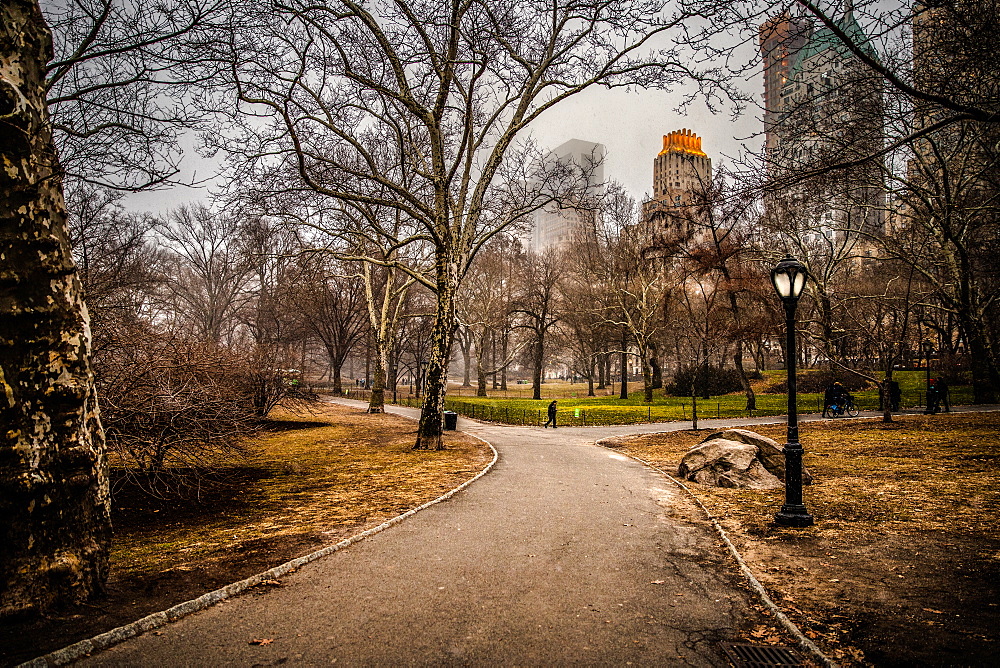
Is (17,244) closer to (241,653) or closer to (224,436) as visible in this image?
(241,653)

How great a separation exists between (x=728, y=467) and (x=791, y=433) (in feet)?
10.1

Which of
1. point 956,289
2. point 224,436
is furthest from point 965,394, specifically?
point 224,436

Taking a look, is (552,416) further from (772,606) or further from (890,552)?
(772,606)

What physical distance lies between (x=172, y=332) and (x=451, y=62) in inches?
351

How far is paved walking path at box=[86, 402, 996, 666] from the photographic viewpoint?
367 centimetres

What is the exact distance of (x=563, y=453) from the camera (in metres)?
14.6

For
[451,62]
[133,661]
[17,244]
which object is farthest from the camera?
[451,62]

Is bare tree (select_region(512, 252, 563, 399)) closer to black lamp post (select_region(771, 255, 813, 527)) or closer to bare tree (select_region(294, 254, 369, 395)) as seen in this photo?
bare tree (select_region(294, 254, 369, 395))

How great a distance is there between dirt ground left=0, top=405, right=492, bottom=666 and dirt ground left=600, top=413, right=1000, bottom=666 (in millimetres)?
5091

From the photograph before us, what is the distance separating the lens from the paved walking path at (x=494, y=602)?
367 cm

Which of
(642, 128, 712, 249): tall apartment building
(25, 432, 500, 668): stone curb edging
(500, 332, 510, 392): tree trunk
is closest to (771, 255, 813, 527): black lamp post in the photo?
(25, 432, 500, 668): stone curb edging

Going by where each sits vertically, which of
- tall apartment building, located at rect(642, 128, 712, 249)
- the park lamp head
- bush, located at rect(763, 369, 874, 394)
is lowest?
bush, located at rect(763, 369, 874, 394)

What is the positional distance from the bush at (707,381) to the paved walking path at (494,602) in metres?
32.4

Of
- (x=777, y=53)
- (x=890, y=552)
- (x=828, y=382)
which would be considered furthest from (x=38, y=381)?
(x=828, y=382)
